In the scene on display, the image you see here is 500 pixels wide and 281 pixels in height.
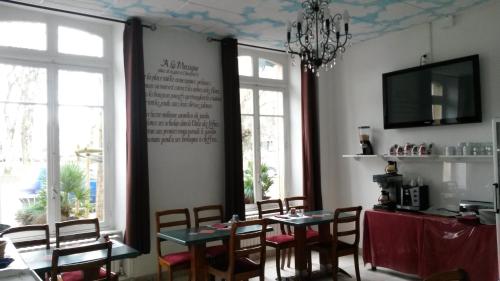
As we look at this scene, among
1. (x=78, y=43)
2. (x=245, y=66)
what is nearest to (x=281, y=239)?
(x=245, y=66)

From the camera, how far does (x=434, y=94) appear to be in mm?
4535

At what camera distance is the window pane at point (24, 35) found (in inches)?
158

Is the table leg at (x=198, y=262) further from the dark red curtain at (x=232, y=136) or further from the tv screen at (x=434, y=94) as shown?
the tv screen at (x=434, y=94)

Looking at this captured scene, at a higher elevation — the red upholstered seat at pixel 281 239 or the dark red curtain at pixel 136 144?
the dark red curtain at pixel 136 144

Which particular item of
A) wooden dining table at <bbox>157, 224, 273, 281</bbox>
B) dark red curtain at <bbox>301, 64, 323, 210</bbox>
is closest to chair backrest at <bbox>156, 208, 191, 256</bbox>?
wooden dining table at <bbox>157, 224, 273, 281</bbox>

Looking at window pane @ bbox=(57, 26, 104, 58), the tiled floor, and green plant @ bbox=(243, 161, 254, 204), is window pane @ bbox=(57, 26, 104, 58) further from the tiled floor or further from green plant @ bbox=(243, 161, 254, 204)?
the tiled floor

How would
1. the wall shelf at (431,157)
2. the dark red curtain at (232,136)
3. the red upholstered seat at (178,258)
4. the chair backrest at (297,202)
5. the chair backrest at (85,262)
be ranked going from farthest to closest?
the chair backrest at (297,202), the dark red curtain at (232,136), the wall shelf at (431,157), the red upholstered seat at (178,258), the chair backrest at (85,262)

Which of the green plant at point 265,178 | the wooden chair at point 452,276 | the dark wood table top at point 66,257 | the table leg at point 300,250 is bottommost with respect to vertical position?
the table leg at point 300,250

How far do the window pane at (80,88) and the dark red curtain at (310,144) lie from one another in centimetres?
273

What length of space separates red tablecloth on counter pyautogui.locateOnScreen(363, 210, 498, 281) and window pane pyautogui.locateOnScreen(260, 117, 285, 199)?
1.56 metres

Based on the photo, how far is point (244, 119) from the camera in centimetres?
567

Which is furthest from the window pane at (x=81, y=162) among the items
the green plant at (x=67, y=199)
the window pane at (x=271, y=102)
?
the window pane at (x=271, y=102)

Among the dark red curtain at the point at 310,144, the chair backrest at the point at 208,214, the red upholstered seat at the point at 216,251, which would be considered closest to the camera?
the red upholstered seat at the point at 216,251

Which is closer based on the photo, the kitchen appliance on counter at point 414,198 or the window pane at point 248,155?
the kitchen appliance on counter at point 414,198
